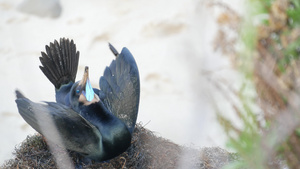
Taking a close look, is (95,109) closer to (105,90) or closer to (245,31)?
(105,90)

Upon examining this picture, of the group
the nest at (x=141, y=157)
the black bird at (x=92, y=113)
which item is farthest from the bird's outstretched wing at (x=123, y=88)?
the nest at (x=141, y=157)

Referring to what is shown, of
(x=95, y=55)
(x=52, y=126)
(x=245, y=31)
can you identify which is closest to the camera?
(x=245, y=31)

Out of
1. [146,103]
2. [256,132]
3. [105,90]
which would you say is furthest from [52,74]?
[256,132]

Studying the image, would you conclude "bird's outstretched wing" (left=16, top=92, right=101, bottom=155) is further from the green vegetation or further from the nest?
the green vegetation

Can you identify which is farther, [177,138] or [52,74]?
[177,138]

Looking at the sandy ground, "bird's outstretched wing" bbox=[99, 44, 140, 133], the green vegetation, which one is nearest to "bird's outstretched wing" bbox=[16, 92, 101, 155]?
"bird's outstretched wing" bbox=[99, 44, 140, 133]

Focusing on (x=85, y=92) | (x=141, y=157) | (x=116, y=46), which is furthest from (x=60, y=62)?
(x=116, y=46)
